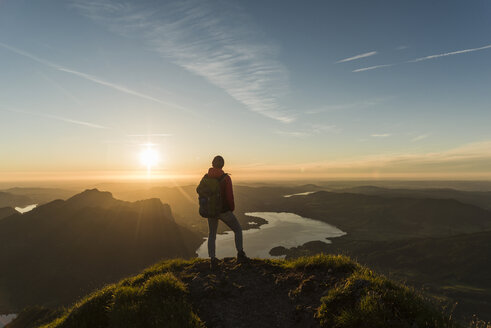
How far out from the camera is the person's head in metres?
9.94

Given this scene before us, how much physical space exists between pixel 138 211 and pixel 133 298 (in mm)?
192138

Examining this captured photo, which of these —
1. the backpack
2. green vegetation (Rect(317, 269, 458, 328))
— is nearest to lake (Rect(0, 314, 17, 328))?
the backpack

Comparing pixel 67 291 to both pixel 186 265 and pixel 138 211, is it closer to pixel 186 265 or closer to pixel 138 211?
pixel 138 211

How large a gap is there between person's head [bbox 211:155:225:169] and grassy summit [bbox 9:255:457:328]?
403 centimetres

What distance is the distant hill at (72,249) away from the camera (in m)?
107

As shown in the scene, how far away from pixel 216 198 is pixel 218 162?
1.47 meters

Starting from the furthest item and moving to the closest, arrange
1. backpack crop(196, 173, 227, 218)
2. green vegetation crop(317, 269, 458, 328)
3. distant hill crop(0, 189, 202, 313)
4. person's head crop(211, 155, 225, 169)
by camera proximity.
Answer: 1. distant hill crop(0, 189, 202, 313)
2. person's head crop(211, 155, 225, 169)
3. backpack crop(196, 173, 227, 218)
4. green vegetation crop(317, 269, 458, 328)

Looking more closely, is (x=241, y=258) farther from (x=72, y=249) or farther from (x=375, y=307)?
(x=72, y=249)

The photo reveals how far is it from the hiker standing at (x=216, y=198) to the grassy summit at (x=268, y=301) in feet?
5.47

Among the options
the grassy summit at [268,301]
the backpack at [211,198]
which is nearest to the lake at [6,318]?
the grassy summit at [268,301]

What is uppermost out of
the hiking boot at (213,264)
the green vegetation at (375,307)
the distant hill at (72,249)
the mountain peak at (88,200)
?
the green vegetation at (375,307)

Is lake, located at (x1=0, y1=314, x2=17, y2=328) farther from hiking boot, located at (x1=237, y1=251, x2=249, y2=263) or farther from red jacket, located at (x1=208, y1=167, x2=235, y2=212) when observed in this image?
red jacket, located at (x1=208, y1=167, x2=235, y2=212)

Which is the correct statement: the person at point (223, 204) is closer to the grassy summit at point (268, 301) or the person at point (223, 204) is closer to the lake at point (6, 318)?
the grassy summit at point (268, 301)

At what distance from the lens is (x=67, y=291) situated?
10606cm
